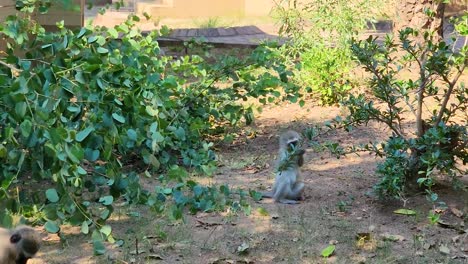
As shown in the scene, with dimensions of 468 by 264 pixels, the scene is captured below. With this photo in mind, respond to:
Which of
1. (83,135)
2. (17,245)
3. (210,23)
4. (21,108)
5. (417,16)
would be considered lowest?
(210,23)

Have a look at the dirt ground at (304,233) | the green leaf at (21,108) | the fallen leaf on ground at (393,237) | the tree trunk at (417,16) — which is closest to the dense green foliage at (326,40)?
the tree trunk at (417,16)

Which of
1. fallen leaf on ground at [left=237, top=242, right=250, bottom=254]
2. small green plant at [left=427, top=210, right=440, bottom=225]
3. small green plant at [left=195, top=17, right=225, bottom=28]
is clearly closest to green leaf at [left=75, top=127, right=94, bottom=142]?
fallen leaf on ground at [left=237, top=242, right=250, bottom=254]

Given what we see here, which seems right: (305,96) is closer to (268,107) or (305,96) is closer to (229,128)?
(268,107)

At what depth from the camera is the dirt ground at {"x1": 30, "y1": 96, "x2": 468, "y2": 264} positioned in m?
5.55

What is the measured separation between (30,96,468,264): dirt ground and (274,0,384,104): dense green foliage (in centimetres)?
274

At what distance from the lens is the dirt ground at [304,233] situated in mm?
5547

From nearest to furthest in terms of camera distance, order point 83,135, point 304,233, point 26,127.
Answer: point 26,127
point 83,135
point 304,233

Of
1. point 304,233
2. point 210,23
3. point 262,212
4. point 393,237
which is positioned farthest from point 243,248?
point 210,23

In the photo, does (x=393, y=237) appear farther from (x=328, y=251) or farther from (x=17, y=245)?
(x=17, y=245)

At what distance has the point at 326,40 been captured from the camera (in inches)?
400

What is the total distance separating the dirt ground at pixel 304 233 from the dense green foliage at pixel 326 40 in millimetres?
2737

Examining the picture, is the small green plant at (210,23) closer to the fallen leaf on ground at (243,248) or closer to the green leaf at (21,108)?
the fallen leaf on ground at (243,248)

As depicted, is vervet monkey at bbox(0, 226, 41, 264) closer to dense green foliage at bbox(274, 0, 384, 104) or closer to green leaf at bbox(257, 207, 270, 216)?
green leaf at bbox(257, 207, 270, 216)

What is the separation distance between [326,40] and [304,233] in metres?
4.77
